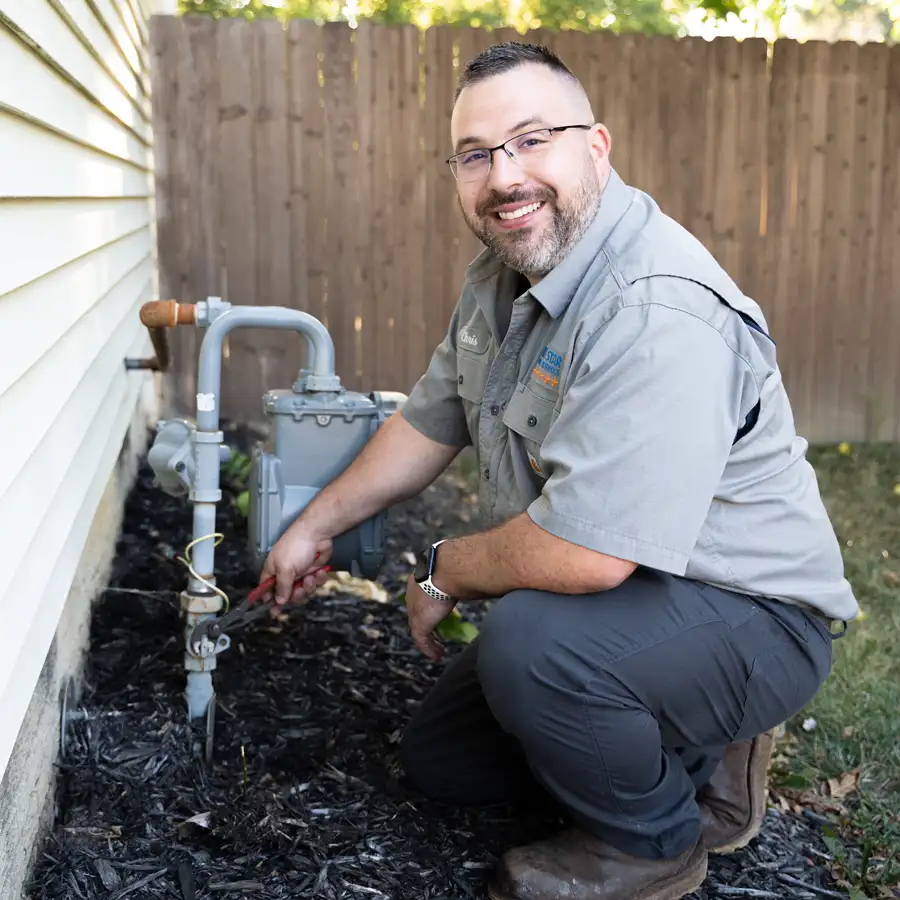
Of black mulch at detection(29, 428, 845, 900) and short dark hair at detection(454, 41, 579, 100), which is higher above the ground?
short dark hair at detection(454, 41, 579, 100)

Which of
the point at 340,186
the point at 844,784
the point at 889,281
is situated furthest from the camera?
the point at 889,281

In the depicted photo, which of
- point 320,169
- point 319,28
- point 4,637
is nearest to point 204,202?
point 320,169

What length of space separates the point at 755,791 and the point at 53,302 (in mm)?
1873

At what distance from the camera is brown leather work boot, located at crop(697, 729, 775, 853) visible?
242cm

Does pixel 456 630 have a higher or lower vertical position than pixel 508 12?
lower

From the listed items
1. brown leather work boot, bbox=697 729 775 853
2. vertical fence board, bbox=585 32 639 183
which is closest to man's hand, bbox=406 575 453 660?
brown leather work boot, bbox=697 729 775 853

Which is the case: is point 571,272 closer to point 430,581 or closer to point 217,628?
point 430,581

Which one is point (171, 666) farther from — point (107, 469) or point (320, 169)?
point (320, 169)

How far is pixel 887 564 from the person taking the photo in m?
4.39

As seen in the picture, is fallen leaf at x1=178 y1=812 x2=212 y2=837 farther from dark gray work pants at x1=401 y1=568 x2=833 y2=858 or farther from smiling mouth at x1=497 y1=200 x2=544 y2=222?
smiling mouth at x1=497 y1=200 x2=544 y2=222

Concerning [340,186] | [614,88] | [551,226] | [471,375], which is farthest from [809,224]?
[551,226]

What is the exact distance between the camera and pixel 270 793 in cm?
245

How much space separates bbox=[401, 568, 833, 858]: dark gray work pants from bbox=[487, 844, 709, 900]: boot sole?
Result: 53mm

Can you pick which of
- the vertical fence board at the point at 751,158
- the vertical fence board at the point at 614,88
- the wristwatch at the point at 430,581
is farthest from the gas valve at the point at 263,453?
the vertical fence board at the point at 751,158
